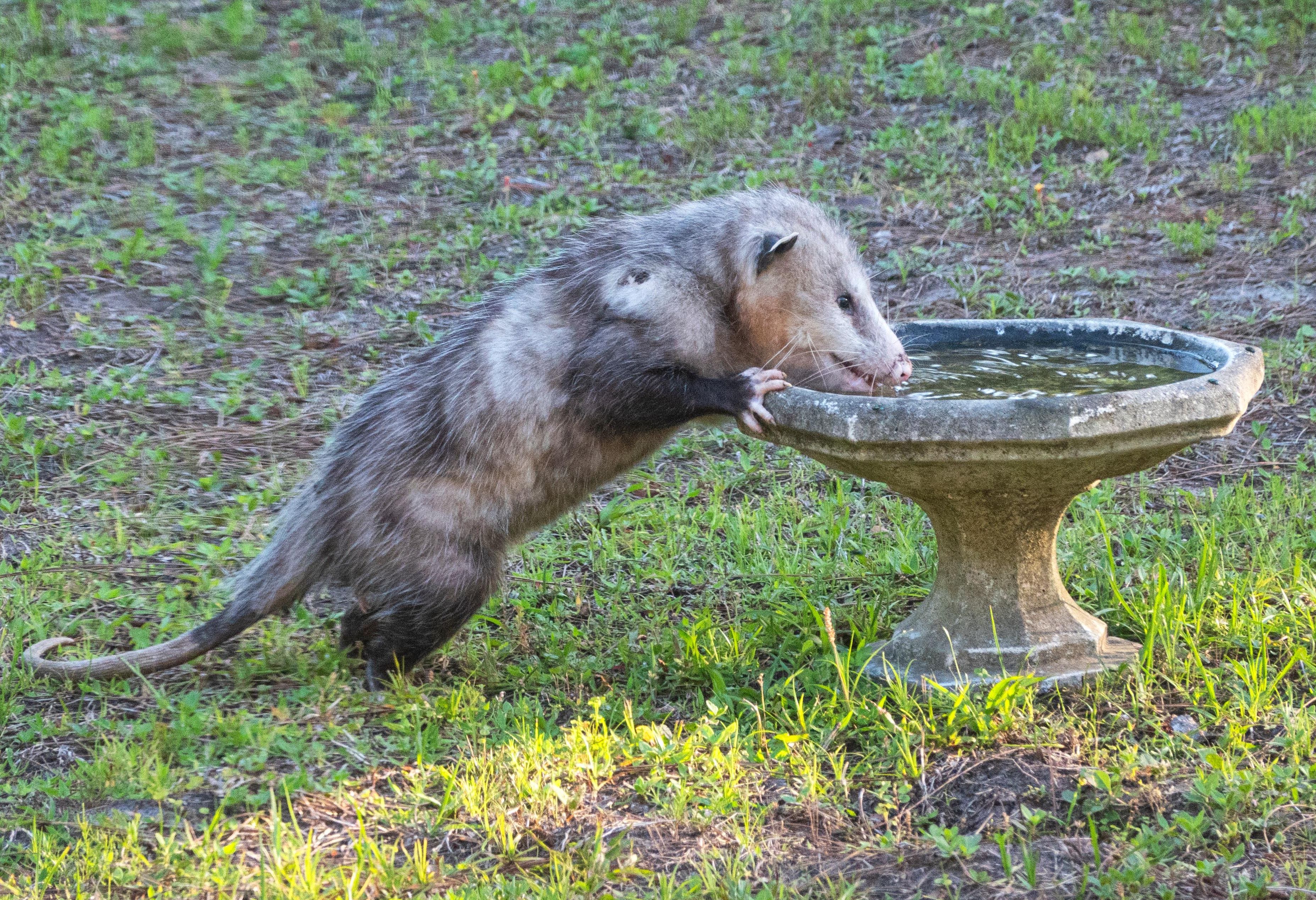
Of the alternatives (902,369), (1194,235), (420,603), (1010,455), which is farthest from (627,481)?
(1194,235)

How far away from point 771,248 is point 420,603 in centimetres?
117

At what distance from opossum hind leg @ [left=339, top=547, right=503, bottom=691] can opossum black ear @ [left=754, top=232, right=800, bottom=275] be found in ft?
3.12

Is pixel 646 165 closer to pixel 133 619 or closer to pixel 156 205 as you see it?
pixel 156 205

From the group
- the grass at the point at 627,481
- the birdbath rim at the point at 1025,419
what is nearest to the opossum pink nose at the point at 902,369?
the birdbath rim at the point at 1025,419

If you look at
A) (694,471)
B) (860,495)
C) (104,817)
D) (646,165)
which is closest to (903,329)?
(860,495)

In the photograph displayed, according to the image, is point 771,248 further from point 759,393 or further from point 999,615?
point 999,615

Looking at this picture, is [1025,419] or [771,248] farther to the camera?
[771,248]

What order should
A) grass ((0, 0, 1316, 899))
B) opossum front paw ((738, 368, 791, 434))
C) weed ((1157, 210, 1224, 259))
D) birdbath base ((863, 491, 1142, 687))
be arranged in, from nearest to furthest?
grass ((0, 0, 1316, 899))
opossum front paw ((738, 368, 791, 434))
birdbath base ((863, 491, 1142, 687))
weed ((1157, 210, 1224, 259))

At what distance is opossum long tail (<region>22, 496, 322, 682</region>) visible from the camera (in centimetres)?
324

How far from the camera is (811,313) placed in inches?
128

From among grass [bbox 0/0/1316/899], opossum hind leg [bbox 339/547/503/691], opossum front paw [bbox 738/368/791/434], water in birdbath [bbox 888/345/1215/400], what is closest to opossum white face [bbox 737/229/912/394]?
water in birdbath [bbox 888/345/1215/400]

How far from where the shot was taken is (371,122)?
7.22 metres

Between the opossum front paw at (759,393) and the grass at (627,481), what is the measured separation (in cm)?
45

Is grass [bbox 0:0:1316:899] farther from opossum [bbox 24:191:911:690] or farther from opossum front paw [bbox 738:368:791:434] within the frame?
opossum front paw [bbox 738:368:791:434]
